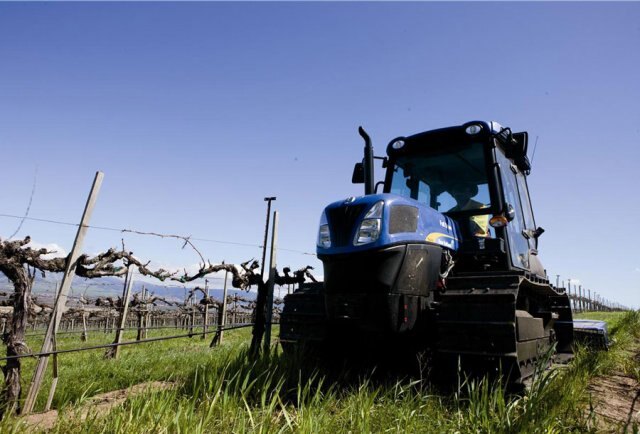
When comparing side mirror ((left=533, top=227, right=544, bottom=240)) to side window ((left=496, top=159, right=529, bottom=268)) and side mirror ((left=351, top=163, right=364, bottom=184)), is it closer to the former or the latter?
side window ((left=496, top=159, right=529, bottom=268))

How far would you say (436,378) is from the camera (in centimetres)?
348

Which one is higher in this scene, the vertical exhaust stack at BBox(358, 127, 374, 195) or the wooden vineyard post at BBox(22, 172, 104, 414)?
the vertical exhaust stack at BBox(358, 127, 374, 195)

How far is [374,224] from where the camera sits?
3.65 meters

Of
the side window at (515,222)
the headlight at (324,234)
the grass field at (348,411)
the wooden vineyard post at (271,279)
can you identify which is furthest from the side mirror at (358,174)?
the grass field at (348,411)

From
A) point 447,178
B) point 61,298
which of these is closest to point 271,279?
point 61,298

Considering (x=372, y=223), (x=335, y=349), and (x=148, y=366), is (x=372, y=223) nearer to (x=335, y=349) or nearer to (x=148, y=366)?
(x=335, y=349)

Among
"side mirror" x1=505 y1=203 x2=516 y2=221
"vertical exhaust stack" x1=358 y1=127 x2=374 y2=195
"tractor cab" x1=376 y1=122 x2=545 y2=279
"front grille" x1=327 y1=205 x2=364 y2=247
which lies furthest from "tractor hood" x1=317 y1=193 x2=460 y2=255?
"side mirror" x1=505 y1=203 x2=516 y2=221

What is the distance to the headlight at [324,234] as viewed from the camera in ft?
13.0

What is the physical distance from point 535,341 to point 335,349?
2036 millimetres

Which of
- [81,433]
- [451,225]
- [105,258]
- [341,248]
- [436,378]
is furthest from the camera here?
[105,258]

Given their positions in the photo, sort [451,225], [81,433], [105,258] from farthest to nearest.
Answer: [105,258] → [451,225] → [81,433]

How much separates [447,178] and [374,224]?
1872 millimetres

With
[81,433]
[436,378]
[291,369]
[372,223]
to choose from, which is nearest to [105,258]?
[291,369]

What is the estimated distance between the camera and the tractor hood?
364 centimetres
